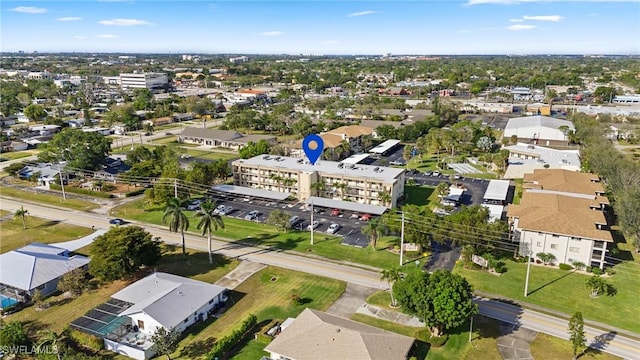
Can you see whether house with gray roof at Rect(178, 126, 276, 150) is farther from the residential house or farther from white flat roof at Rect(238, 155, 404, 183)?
the residential house

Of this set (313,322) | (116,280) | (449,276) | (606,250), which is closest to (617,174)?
(606,250)

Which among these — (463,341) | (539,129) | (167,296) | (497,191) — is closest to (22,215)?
(167,296)

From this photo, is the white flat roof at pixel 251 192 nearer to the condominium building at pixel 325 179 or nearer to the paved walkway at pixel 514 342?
the condominium building at pixel 325 179

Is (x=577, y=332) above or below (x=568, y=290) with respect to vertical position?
above

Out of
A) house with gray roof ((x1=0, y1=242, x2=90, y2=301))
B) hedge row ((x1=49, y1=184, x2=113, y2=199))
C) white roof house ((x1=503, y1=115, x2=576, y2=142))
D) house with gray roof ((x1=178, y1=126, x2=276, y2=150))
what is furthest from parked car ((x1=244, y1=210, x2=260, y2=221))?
white roof house ((x1=503, y1=115, x2=576, y2=142))

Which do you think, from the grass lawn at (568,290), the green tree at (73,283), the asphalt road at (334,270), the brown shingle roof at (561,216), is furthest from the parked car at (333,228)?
the green tree at (73,283)

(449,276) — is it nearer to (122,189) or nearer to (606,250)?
(606,250)

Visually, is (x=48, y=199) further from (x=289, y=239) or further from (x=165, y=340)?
(x=165, y=340)
